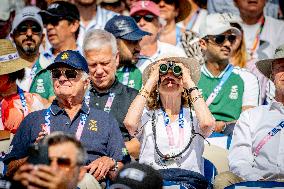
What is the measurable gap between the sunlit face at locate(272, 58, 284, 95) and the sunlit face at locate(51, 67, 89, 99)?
199 centimetres

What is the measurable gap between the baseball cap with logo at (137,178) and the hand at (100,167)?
162cm

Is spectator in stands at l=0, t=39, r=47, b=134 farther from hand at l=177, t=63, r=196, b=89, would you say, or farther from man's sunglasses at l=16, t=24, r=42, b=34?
hand at l=177, t=63, r=196, b=89

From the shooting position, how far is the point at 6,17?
38.8ft

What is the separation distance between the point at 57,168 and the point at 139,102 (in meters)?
2.40

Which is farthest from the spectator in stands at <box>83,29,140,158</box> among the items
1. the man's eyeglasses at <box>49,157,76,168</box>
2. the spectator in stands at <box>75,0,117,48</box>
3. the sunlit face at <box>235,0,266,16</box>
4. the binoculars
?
the man's eyeglasses at <box>49,157,76,168</box>

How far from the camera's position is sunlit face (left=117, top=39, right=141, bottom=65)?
10148mm

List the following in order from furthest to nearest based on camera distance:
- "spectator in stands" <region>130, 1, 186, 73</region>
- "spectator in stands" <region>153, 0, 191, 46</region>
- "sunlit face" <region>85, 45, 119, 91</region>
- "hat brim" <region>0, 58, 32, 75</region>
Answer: "spectator in stands" <region>153, 0, 191, 46</region> < "spectator in stands" <region>130, 1, 186, 73</region> < "sunlit face" <region>85, 45, 119, 91</region> < "hat brim" <region>0, 58, 32, 75</region>

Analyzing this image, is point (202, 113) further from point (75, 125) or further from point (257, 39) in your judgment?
point (257, 39)

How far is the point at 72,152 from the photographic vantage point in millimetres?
6129

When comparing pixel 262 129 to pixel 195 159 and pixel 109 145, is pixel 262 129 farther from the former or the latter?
pixel 109 145

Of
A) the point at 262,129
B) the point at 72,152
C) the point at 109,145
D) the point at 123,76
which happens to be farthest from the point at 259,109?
the point at 72,152

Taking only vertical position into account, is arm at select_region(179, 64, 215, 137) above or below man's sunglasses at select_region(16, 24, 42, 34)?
below

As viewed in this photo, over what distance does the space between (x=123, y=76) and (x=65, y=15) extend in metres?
1.49

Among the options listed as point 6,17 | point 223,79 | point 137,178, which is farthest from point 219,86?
point 137,178
